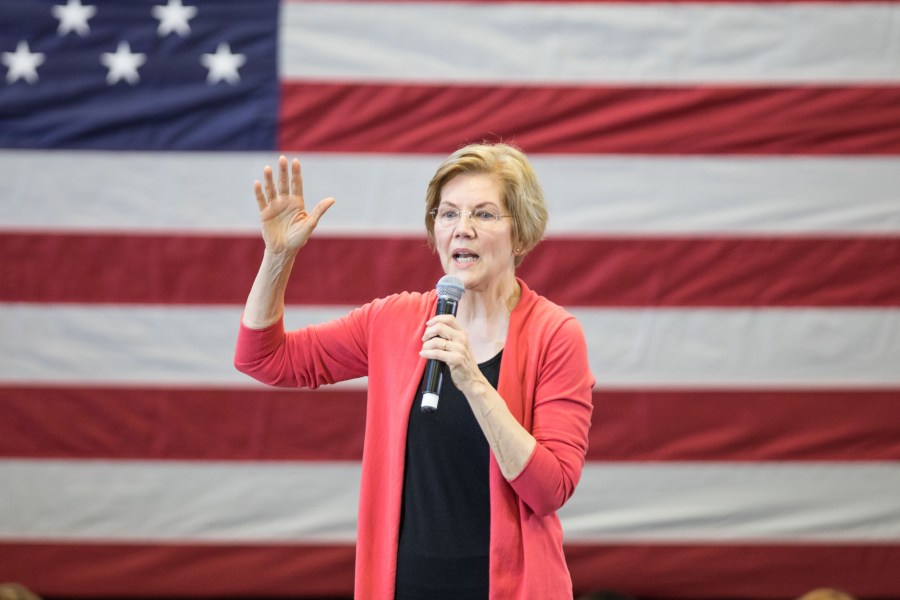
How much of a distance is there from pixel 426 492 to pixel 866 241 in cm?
198

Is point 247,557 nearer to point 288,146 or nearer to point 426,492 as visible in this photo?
point 288,146

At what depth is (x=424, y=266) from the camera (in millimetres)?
2855

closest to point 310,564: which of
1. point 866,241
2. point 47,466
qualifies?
point 47,466

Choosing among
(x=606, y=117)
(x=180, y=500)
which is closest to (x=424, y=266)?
(x=606, y=117)

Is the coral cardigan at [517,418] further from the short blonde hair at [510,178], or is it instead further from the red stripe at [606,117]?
the red stripe at [606,117]

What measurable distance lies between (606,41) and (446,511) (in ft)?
6.08

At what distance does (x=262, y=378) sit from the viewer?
1.62 metres

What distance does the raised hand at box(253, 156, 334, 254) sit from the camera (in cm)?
153

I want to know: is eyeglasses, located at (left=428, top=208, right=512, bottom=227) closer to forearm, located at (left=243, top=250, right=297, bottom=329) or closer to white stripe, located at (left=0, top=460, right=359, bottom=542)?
forearm, located at (left=243, top=250, right=297, bottom=329)

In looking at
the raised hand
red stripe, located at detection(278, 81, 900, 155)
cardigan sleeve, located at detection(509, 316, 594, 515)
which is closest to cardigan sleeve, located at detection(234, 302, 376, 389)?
the raised hand

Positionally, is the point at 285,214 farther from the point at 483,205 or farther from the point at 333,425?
the point at 333,425

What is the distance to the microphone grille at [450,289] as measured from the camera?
1.41m

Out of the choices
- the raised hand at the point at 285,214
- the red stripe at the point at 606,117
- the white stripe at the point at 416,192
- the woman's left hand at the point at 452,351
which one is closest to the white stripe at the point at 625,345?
the white stripe at the point at 416,192

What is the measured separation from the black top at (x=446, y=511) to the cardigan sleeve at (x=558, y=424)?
94mm
